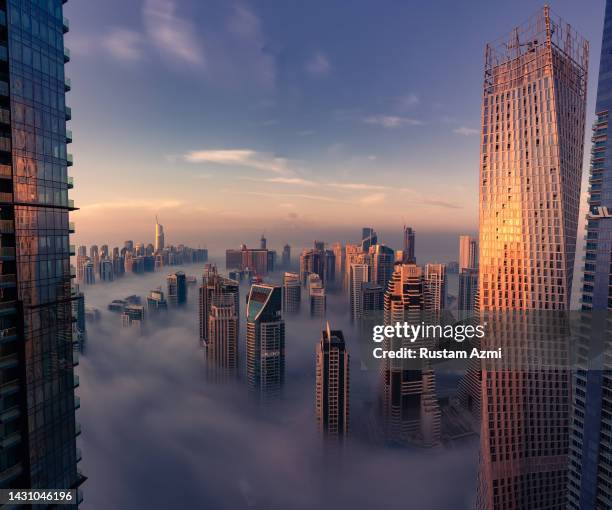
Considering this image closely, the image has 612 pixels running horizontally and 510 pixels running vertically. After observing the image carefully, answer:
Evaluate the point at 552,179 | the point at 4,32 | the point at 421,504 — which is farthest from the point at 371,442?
the point at 4,32

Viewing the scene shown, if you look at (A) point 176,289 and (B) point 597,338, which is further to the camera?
(A) point 176,289

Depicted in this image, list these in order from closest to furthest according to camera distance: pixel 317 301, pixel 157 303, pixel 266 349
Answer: pixel 266 349 → pixel 157 303 → pixel 317 301

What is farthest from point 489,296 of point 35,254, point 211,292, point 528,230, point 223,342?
point 211,292

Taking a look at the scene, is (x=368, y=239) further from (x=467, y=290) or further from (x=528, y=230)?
(x=528, y=230)

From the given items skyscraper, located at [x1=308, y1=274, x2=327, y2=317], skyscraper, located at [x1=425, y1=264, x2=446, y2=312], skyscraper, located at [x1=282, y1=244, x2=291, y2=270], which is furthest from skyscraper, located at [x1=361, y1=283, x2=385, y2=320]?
skyscraper, located at [x1=282, y1=244, x2=291, y2=270]

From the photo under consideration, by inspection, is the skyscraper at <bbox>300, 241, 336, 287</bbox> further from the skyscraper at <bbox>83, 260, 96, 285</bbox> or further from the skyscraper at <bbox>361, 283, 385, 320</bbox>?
the skyscraper at <bbox>83, 260, 96, 285</bbox>

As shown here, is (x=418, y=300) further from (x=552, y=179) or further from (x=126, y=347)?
(x=126, y=347)
